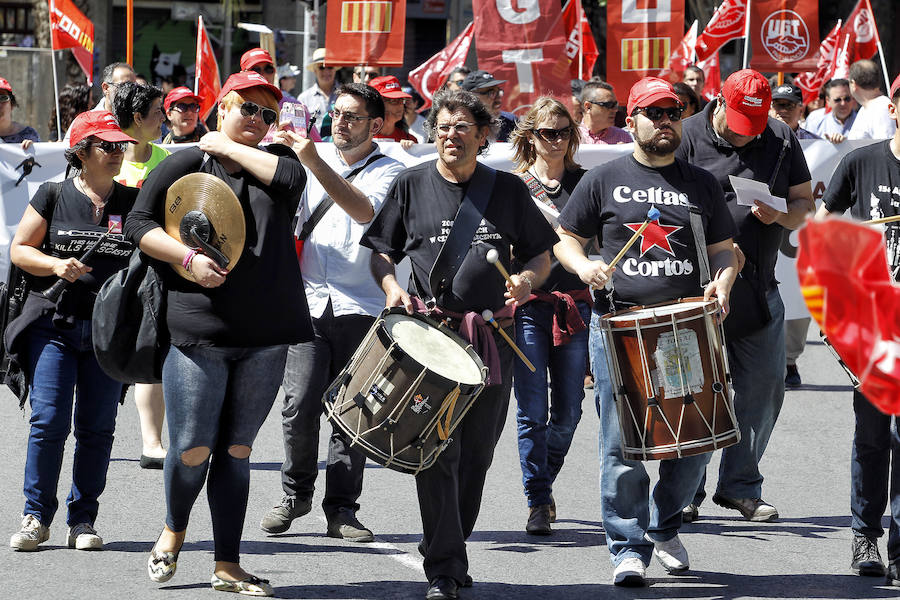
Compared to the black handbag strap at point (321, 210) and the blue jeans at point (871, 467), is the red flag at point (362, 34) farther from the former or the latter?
the blue jeans at point (871, 467)

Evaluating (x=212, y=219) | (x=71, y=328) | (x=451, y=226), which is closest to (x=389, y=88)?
(x=71, y=328)

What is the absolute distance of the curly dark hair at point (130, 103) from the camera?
7344 millimetres

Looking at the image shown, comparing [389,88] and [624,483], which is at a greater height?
[389,88]

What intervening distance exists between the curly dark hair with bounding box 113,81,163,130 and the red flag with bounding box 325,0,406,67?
5827 millimetres

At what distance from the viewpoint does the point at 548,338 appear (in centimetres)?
714

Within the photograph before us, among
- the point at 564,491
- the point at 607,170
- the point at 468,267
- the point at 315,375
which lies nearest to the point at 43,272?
the point at 315,375

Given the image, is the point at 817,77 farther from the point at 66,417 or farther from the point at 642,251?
the point at 66,417

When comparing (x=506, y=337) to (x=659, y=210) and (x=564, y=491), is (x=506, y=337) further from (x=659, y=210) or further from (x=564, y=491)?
(x=564, y=491)

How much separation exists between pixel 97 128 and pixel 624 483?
2711 mm

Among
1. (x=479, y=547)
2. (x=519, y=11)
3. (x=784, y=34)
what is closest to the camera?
(x=479, y=547)

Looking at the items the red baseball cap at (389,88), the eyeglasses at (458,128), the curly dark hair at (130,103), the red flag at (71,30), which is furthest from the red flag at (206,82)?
the eyeglasses at (458,128)

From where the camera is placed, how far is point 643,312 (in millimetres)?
5586

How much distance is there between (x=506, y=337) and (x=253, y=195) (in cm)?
115

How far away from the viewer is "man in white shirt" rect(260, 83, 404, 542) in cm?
673
